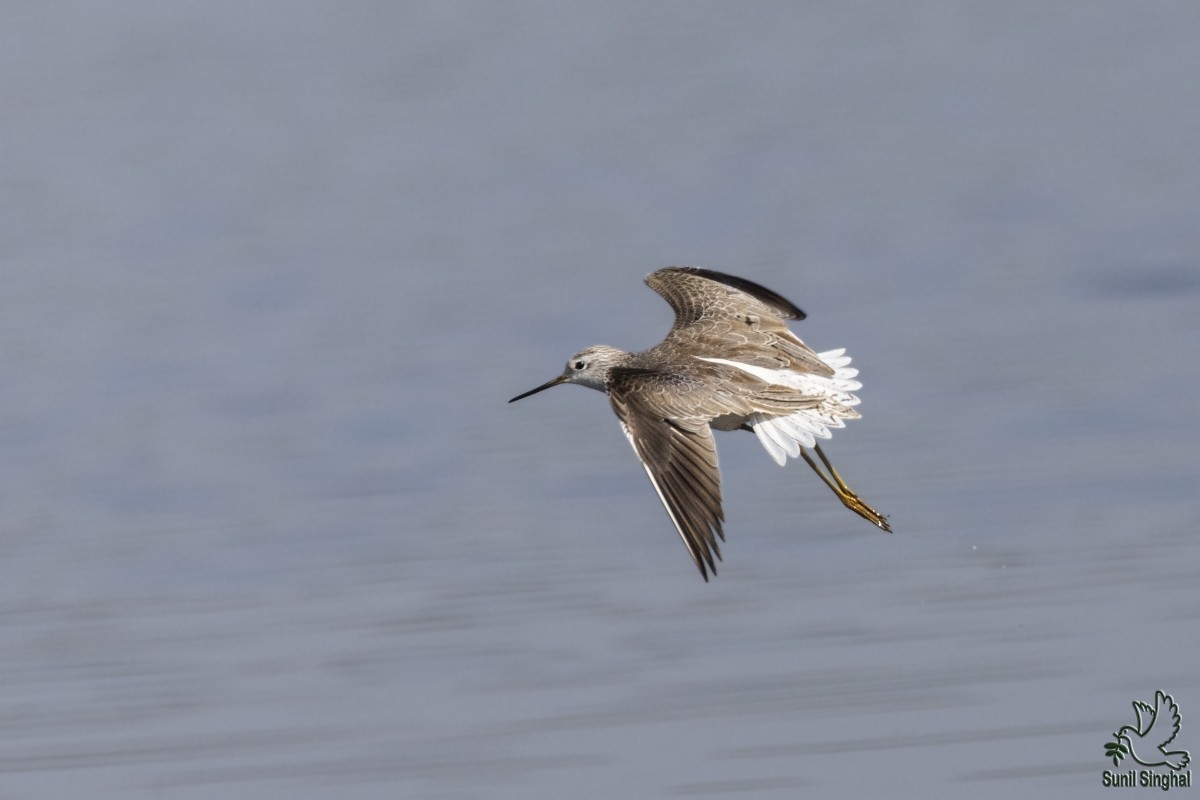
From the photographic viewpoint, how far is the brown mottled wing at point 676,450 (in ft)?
29.9

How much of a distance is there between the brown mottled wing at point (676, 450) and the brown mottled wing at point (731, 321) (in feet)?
2.75

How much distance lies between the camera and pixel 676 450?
31.5ft

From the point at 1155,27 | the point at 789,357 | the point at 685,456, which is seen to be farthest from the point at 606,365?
the point at 1155,27

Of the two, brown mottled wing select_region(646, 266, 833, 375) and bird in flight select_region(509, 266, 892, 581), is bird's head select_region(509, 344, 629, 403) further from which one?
brown mottled wing select_region(646, 266, 833, 375)

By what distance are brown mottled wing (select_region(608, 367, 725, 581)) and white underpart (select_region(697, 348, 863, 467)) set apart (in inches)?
18.5

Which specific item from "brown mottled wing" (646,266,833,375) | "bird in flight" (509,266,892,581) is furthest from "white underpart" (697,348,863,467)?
"brown mottled wing" (646,266,833,375)

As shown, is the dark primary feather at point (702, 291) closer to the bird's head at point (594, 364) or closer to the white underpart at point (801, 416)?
the bird's head at point (594, 364)

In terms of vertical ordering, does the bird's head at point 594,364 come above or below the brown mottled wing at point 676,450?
above

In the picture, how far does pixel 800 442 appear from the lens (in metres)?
10.2

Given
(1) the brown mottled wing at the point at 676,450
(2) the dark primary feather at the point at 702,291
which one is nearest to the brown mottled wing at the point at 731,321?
(2) the dark primary feather at the point at 702,291

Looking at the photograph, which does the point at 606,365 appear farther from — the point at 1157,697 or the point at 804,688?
the point at 1157,697

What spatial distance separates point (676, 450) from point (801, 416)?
3.33 feet

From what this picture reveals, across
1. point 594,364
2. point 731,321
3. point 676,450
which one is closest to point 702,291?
point 731,321

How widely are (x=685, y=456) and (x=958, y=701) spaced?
2028 millimetres
